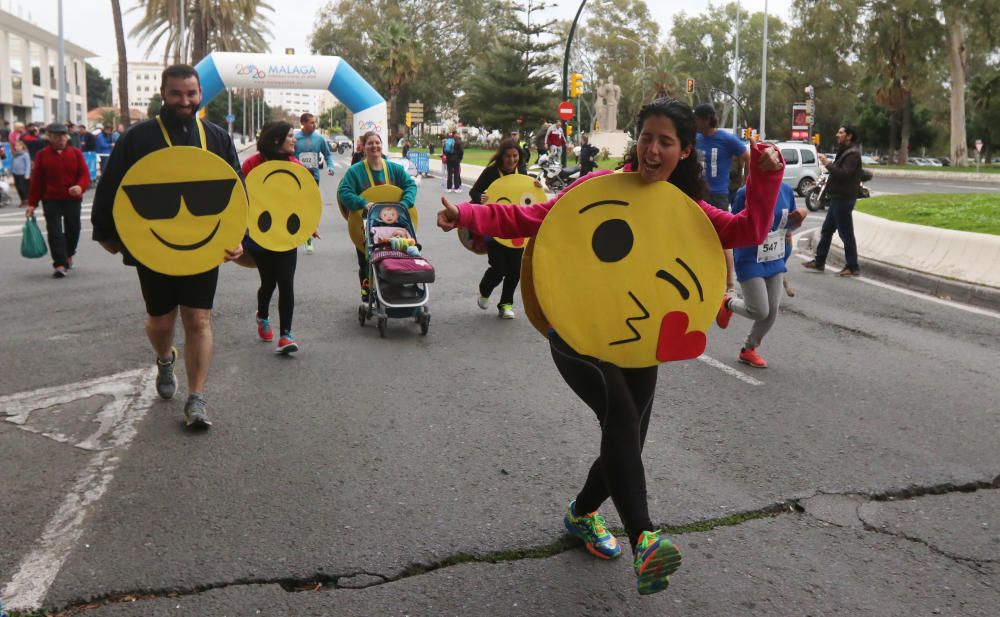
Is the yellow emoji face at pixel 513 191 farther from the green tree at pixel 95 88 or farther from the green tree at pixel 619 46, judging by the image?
the green tree at pixel 95 88

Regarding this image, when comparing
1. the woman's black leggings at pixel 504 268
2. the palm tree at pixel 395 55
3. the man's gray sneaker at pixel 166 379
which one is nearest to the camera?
the man's gray sneaker at pixel 166 379

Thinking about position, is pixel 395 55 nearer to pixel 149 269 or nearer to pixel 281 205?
pixel 281 205

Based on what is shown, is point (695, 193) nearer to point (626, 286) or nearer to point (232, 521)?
point (626, 286)

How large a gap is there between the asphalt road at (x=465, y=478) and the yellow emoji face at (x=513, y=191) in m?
1.19

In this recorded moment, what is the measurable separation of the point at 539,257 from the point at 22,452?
10.1ft

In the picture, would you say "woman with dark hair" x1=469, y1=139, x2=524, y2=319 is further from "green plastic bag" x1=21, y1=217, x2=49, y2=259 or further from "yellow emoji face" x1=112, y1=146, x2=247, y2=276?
"green plastic bag" x1=21, y1=217, x2=49, y2=259

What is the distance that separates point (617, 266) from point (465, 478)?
1618 millimetres

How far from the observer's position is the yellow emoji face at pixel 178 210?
491cm

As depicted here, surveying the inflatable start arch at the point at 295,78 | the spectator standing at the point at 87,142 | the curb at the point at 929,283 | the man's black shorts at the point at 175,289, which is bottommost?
the curb at the point at 929,283

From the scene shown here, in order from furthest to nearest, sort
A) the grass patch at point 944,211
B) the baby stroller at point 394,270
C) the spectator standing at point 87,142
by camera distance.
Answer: the spectator standing at point 87,142 → the grass patch at point 944,211 → the baby stroller at point 394,270

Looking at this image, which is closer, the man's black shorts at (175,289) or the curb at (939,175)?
the man's black shorts at (175,289)

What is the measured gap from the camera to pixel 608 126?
2554 inches

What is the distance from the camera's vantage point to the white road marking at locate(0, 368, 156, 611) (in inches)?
132

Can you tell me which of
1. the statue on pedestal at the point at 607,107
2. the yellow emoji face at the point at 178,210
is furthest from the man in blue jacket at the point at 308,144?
the statue on pedestal at the point at 607,107
